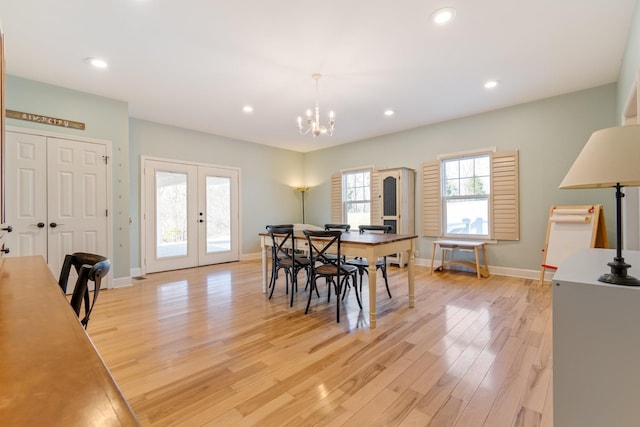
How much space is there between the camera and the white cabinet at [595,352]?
103 centimetres

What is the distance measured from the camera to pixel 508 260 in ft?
14.9

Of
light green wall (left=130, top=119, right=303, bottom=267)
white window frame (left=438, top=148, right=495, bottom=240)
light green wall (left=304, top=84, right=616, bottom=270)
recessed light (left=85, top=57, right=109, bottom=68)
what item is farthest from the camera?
light green wall (left=130, top=119, right=303, bottom=267)

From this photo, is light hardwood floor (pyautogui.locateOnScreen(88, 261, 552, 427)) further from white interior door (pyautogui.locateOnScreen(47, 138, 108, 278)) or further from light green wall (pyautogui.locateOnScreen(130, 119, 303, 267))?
light green wall (pyautogui.locateOnScreen(130, 119, 303, 267))

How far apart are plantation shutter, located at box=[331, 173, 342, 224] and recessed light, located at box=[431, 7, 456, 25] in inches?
174

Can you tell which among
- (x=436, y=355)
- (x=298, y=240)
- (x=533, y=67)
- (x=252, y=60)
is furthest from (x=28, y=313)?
(x=533, y=67)

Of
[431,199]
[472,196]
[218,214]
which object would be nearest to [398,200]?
[431,199]

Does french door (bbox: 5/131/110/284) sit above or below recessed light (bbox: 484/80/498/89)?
below

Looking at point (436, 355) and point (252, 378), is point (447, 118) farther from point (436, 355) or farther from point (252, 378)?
point (252, 378)

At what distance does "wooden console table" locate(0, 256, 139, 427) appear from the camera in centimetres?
39

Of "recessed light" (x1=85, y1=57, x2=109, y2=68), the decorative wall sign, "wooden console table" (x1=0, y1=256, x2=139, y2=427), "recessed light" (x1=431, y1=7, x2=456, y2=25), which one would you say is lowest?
"wooden console table" (x1=0, y1=256, x2=139, y2=427)

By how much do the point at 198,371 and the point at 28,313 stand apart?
139 centimetres

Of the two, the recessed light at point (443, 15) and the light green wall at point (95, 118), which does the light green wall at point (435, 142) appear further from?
the recessed light at point (443, 15)

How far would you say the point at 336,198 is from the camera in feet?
22.5

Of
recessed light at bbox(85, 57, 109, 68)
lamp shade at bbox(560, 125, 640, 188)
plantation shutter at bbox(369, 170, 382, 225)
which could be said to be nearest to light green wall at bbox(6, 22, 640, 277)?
plantation shutter at bbox(369, 170, 382, 225)
